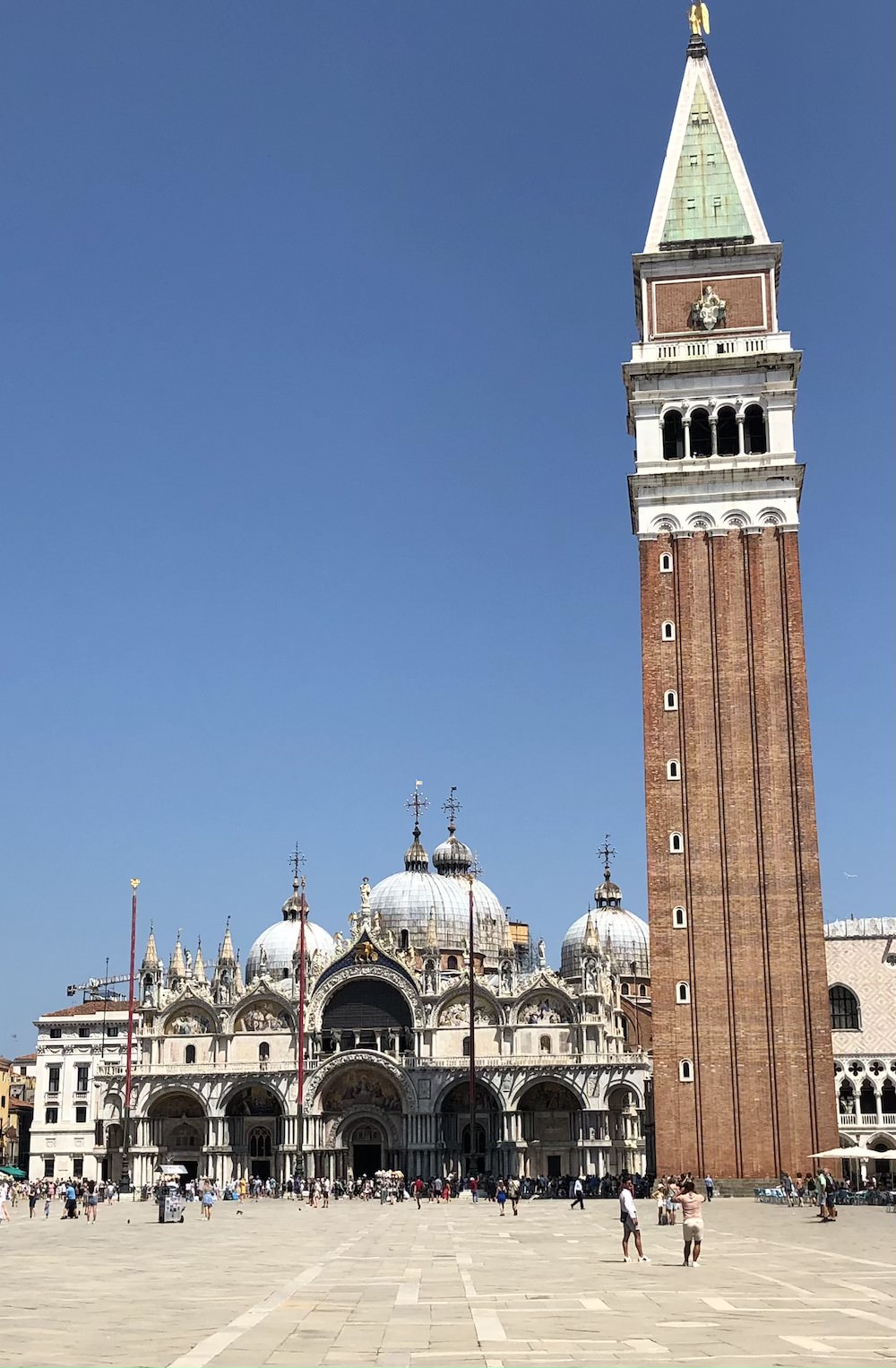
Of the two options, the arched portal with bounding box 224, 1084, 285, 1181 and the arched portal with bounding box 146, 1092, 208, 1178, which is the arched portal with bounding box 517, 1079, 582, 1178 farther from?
the arched portal with bounding box 146, 1092, 208, 1178

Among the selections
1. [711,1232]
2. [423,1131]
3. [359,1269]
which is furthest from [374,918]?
[359,1269]

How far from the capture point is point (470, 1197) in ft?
213

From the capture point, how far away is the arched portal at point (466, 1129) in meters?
75.6

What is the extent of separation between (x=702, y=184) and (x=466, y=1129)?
4546 cm

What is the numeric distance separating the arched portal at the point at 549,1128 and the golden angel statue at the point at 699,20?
1936 inches

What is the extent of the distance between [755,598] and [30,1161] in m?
60.2

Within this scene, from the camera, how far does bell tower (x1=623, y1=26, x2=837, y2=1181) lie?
187ft

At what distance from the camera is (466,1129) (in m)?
76.8

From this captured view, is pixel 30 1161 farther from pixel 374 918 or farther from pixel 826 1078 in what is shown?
pixel 826 1078

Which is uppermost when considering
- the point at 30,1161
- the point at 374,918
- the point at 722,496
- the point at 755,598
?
the point at 722,496

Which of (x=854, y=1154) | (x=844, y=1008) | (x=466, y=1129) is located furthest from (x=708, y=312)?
(x=466, y=1129)

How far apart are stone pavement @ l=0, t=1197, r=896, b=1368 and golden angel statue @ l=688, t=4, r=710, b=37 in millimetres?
53092

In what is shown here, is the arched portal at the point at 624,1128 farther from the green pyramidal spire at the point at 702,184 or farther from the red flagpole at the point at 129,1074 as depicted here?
the green pyramidal spire at the point at 702,184

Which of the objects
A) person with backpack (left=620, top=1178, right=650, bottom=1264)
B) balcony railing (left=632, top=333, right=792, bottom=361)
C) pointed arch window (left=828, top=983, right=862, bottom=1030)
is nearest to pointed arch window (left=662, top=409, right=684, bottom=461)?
balcony railing (left=632, top=333, right=792, bottom=361)
